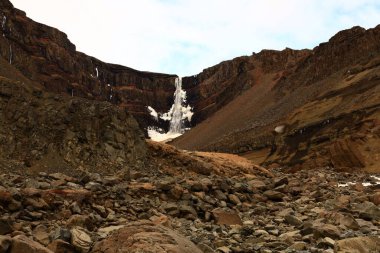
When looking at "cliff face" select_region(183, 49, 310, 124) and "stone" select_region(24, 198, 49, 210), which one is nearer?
"stone" select_region(24, 198, 49, 210)

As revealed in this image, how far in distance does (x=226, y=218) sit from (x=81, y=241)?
5.44m

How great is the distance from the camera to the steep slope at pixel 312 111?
3762cm

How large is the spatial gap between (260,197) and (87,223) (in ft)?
26.7

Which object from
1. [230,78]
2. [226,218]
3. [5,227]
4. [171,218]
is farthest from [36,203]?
[230,78]

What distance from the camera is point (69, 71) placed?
13312 centimetres

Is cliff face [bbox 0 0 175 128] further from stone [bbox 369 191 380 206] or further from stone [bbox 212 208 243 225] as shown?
stone [bbox 212 208 243 225]

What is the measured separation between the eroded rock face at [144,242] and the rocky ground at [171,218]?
14mm

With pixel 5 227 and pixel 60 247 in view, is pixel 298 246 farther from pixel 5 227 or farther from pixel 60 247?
pixel 5 227

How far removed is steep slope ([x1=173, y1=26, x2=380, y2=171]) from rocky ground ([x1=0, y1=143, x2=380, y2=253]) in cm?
2077

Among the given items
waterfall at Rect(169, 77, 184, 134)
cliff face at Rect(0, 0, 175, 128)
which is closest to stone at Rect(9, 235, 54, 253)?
cliff face at Rect(0, 0, 175, 128)

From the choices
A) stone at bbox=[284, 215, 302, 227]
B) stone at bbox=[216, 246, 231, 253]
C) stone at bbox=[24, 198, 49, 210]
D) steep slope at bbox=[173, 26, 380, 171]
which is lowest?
stone at bbox=[216, 246, 231, 253]

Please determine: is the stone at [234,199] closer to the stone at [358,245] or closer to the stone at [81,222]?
the stone at [358,245]

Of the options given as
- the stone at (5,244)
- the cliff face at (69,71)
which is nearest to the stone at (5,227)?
the stone at (5,244)

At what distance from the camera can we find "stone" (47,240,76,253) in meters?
6.37
